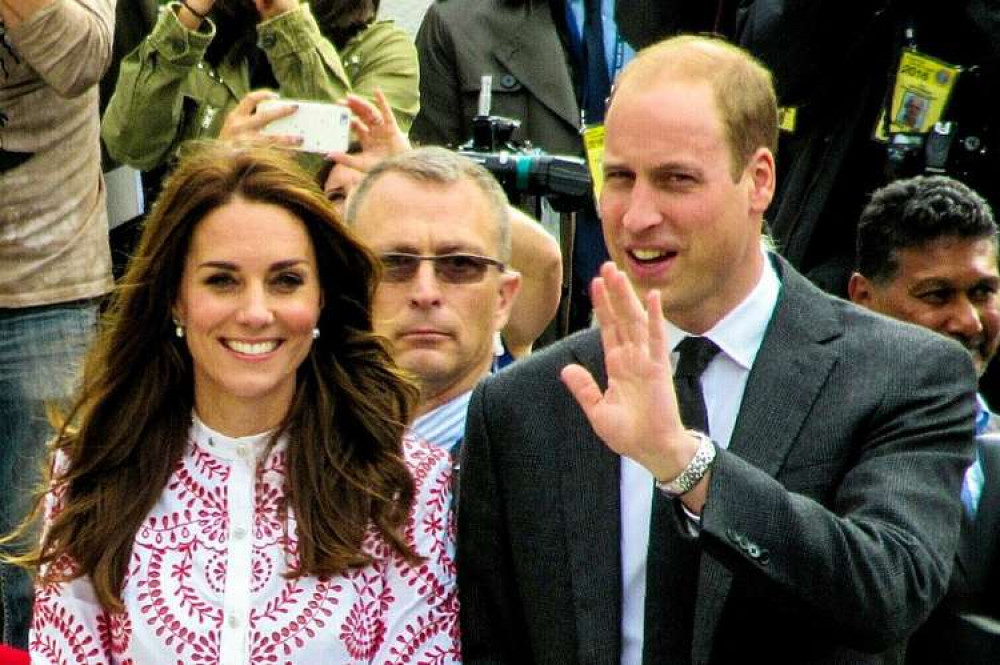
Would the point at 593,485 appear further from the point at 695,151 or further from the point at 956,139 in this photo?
the point at 956,139

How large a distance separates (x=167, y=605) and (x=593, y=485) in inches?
31.1

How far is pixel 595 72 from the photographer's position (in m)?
6.15

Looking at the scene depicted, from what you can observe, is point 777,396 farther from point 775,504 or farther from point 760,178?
point 760,178

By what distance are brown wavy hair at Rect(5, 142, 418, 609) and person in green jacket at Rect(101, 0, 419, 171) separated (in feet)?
3.88

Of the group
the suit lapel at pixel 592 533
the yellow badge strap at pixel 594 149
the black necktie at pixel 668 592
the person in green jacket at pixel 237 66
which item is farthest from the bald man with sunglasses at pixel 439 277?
the yellow badge strap at pixel 594 149

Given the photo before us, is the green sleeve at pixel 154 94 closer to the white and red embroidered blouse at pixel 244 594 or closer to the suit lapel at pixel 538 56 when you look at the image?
the suit lapel at pixel 538 56

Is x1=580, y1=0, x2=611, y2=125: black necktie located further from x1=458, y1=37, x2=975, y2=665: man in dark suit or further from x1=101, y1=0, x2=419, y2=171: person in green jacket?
x1=458, y1=37, x2=975, y2=665: man in dark suit

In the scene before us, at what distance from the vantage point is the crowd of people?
288 centimetres

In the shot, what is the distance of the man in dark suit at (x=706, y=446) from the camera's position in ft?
9.14

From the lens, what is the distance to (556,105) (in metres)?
6.00

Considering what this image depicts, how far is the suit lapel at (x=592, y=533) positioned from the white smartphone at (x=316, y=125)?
1371 millimetres

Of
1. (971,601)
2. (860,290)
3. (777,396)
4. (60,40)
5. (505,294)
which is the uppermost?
(60,40)

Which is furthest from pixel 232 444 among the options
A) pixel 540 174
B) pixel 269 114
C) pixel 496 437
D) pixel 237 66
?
pixel 237 66

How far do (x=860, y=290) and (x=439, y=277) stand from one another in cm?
130
